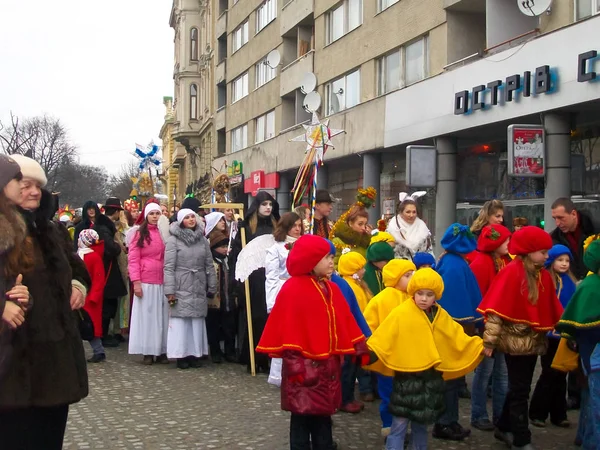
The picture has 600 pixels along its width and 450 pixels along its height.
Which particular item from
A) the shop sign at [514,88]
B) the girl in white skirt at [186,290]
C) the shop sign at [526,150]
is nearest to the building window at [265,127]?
the shop sign at [514,88]

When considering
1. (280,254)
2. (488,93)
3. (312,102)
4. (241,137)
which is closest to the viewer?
(280,254)

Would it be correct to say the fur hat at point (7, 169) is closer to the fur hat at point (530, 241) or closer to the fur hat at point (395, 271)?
the fur hat at point (395, 271)

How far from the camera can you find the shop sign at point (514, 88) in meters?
14.4

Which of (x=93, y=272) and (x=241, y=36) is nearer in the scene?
(x=93, y=272)

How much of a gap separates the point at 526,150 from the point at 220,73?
3044 centimetres

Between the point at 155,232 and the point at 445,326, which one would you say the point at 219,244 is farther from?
the point at 445,326

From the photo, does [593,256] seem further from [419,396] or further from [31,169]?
[31,169]

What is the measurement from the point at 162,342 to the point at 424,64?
13110mm

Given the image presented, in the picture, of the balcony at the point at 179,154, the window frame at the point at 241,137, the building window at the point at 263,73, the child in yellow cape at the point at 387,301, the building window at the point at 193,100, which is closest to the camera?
the child in yellow cape at the point at 387,301

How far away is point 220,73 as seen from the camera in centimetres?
4438

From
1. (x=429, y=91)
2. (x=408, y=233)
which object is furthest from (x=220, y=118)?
(x=408, y=233)

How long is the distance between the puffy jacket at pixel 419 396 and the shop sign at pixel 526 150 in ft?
36.6

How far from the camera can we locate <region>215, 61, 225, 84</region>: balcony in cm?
4384

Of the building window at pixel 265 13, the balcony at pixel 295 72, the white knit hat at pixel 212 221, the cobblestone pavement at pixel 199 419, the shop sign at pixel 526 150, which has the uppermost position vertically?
the building window at pixel 265 13
